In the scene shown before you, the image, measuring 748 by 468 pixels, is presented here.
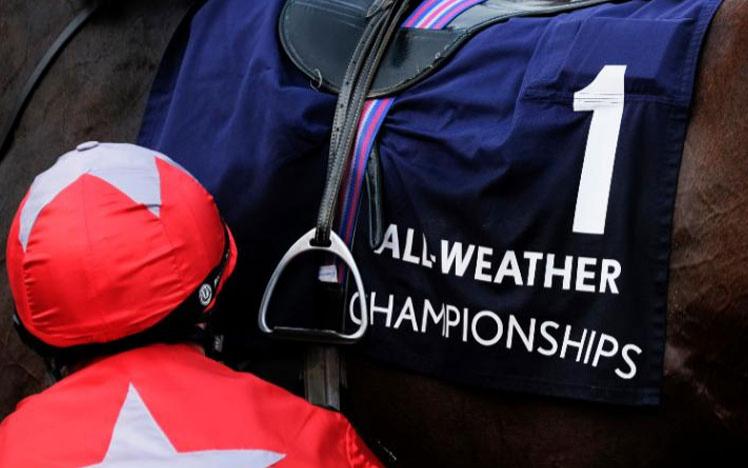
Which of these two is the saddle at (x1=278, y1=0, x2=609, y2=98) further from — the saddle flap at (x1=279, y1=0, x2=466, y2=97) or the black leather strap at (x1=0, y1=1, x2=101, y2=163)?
the black leather strap at (x1=0, y1=1, x2=101, y2=163)

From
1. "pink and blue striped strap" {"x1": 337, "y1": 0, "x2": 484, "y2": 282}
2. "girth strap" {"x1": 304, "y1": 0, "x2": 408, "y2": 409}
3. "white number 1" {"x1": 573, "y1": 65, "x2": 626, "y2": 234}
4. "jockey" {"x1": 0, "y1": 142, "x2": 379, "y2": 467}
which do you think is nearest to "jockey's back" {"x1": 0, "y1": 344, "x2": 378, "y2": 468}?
"jockey" {"x1": 0, "y1": 142, "x2": 379, "y2": 467}

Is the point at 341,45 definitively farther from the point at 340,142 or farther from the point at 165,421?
the point at 165,421

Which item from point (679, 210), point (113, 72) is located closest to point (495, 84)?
point (679, 210)

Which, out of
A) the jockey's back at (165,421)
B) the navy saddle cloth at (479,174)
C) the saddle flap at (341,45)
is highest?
the saddle flap at (341,45)

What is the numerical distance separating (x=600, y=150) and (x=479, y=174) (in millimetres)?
220

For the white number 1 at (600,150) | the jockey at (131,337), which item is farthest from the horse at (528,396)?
the jockey at (131,337)

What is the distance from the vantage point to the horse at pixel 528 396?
5.84 feet

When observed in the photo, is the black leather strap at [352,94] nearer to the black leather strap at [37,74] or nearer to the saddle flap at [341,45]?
the saddle flap at [341,45]

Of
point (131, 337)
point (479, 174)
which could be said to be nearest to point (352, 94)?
point (479, 174)

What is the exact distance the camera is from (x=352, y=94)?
6.85ft

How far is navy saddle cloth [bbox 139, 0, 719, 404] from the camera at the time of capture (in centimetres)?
182

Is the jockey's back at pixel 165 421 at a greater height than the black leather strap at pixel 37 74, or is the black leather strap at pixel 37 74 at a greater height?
the black leather strap at pixel 37 74

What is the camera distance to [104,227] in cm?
175

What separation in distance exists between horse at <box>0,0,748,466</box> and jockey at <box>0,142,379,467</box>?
0.81ft
